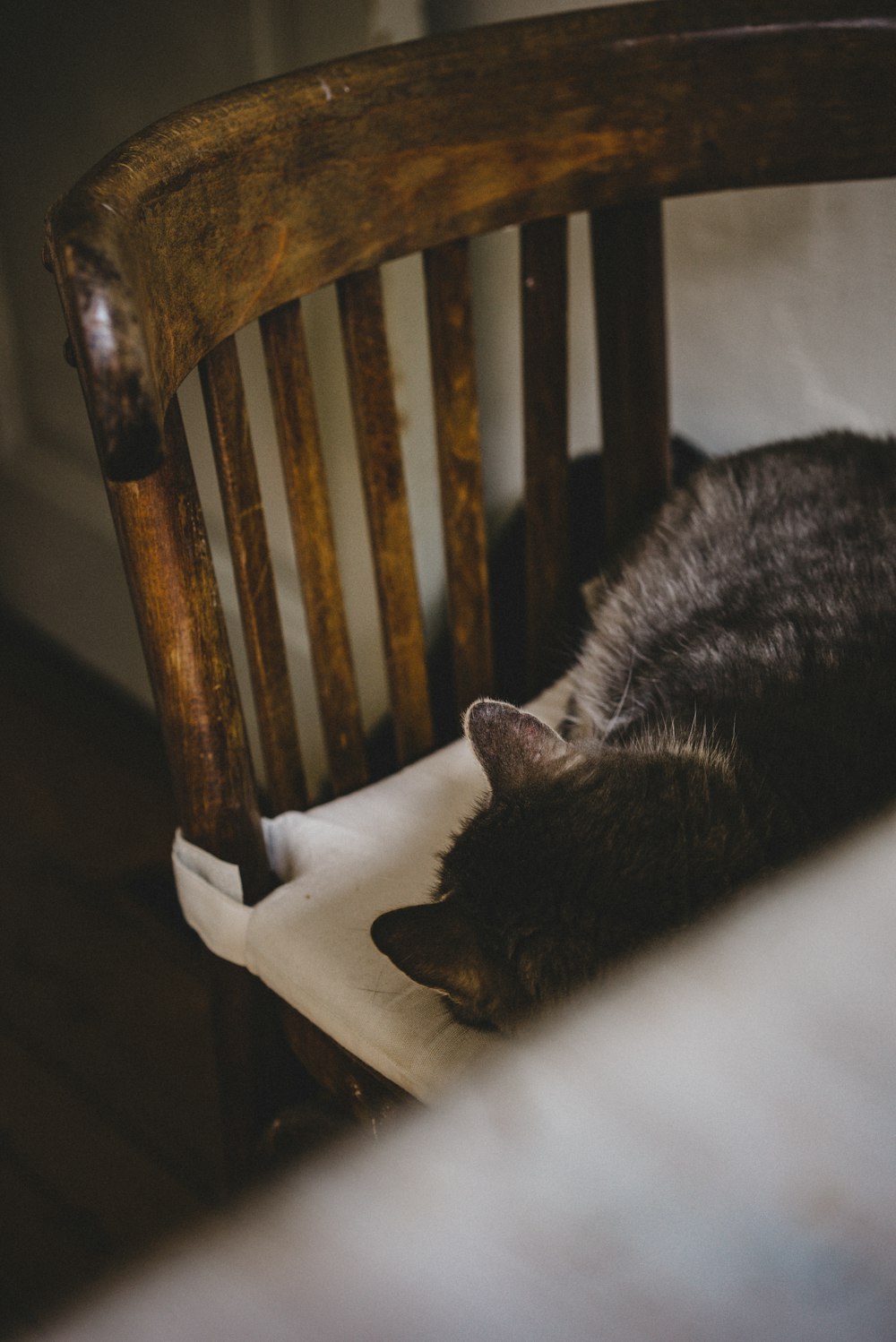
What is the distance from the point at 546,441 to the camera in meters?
0.76

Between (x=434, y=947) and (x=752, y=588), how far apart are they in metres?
0.37

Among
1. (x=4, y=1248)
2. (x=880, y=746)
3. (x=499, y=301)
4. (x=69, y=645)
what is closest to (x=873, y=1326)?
(x=880, y=746)

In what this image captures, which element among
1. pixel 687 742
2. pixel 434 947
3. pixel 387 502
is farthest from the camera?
pixel 387 502

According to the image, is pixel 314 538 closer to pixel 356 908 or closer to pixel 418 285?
pixel 356 908

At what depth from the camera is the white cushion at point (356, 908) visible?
1.78 ft

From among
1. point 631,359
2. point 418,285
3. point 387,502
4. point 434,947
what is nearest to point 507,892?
point 434,947

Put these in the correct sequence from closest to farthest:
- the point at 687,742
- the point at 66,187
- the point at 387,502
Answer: the point at 687,742, the point at 387,502, the point at 66,187

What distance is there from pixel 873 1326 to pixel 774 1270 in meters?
0.03

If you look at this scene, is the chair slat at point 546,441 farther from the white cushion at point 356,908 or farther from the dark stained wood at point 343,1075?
the dark stained wood at point 343,1075

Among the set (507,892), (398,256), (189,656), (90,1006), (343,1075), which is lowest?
(90,1006)

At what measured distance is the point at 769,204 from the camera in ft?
3.13

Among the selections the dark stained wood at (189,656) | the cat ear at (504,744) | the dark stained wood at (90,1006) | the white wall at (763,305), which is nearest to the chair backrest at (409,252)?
the dark stained wood at (189,656)

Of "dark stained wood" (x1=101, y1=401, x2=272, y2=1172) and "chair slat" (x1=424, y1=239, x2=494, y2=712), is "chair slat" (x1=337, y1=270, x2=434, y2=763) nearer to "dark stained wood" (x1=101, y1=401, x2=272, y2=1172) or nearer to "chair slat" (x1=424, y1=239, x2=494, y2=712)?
"chair slat" (x1=424, y1=239, x2=494, y2=712)

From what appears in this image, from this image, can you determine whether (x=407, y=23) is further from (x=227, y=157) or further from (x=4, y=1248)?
(x=4, y=1248)
